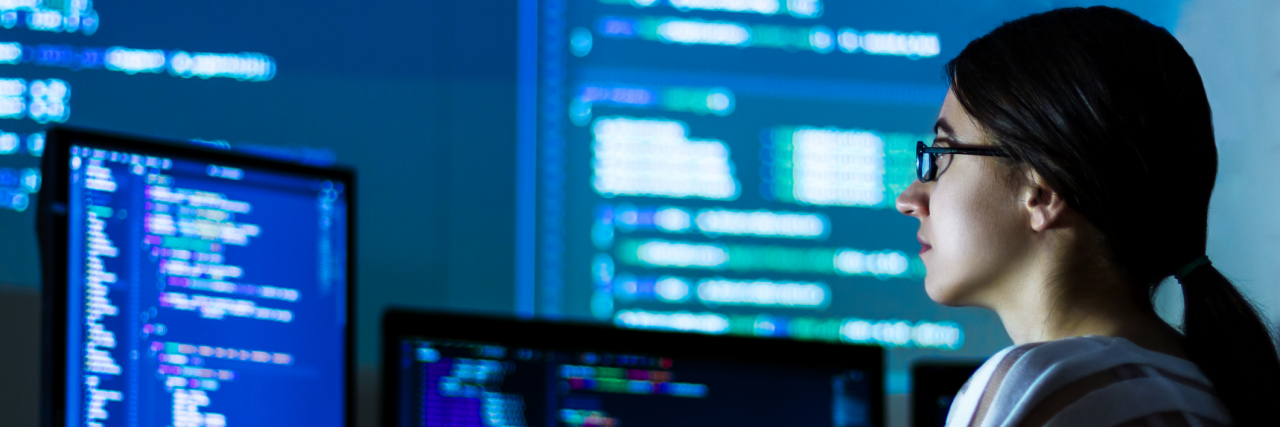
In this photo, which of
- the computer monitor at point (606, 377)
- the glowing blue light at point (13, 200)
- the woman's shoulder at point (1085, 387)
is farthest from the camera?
the glowing blue light at point (13, 200)

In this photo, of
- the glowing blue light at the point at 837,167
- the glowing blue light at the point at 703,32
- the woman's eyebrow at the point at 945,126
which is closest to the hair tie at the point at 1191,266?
the woman's eyebrow at the point at 945,126

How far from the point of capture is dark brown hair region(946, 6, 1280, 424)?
2.78 feet

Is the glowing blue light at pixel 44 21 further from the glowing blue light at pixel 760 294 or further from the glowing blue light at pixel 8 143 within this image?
the glowing blue light at pixel 760 294

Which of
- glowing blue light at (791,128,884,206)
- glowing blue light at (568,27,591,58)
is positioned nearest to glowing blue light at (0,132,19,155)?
glowing blue light at (568,27,591,58)

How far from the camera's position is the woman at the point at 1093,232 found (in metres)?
0.80

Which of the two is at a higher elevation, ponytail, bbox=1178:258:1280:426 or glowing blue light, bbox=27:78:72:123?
glowing blue light, bbox=27:78:72:123

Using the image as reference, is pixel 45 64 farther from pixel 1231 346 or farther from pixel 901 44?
pixel 1231 346

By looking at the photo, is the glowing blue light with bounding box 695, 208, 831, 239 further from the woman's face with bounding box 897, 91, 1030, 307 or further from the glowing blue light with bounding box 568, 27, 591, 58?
the woman's face with bounding box 897, 91, 1030, 307

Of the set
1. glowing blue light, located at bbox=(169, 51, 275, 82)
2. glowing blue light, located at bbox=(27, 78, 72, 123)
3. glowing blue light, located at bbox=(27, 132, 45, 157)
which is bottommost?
glowing blue light, located at bbox=(27, 132, 45, 157)

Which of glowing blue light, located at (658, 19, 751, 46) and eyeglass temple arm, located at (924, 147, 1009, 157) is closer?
eyeglass temple arm, located at (924, 147, 1009, 157)

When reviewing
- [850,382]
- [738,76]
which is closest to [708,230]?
[738,76]

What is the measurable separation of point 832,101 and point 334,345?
1.04 meters

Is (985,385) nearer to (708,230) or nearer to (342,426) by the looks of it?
(342,426)

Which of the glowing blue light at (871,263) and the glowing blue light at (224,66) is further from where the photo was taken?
the glowing blue light at (871,263)
